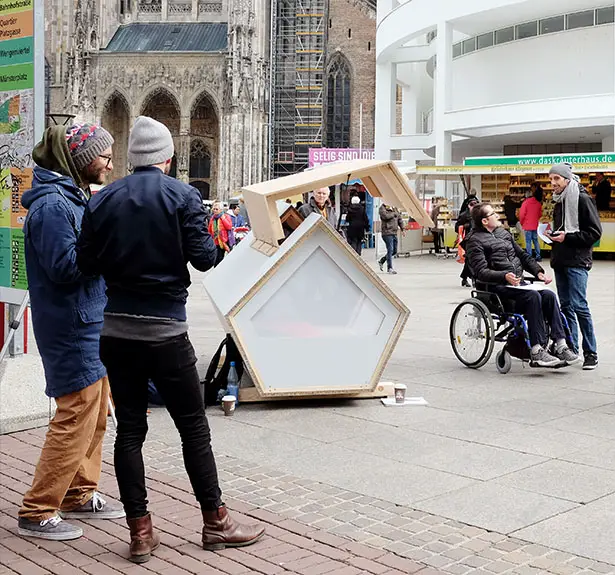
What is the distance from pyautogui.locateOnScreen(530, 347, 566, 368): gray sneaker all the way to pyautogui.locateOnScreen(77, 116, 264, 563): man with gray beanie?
490 cm

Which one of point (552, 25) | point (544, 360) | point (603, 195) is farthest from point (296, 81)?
point (544, 360)

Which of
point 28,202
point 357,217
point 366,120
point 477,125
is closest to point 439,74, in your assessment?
point 477,125

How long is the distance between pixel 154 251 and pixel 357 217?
1947 centimetres

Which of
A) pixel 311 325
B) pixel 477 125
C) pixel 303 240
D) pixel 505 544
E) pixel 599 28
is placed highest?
pixel 599 28

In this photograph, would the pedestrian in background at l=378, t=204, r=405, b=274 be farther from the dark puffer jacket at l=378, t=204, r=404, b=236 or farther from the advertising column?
the advertising column

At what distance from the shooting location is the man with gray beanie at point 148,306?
163 inches

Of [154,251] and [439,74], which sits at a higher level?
[439,74]

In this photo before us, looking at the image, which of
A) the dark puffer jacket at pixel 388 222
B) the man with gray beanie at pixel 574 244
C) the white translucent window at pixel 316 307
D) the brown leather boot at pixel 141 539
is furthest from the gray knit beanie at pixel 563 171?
the dark puffer jacket at pixel 388 222

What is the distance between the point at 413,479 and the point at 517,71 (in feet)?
106

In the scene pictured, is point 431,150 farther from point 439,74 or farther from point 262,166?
point 262,166

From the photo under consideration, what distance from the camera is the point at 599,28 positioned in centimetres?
3347

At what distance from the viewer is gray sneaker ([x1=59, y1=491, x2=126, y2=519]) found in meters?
4.84

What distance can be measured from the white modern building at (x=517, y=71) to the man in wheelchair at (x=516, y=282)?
23.9 m

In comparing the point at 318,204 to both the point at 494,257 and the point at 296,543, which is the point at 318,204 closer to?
the point at 494,257
